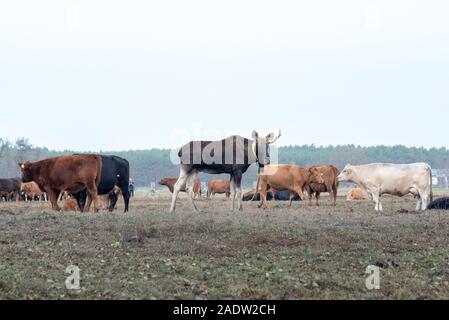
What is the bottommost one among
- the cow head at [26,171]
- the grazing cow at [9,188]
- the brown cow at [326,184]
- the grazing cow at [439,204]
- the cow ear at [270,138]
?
the grazing cow at [9,188]

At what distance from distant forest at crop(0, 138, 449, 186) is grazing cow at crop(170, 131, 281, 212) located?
90.6 meters

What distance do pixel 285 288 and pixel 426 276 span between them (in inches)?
100

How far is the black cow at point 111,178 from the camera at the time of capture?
84.9 ft

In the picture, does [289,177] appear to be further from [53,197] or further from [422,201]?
[53,197]

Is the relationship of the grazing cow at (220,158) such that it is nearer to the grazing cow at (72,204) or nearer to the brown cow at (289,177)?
the grazing cow at (72,204)

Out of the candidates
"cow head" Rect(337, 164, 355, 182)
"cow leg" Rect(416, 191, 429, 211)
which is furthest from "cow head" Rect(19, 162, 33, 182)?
"cow leg" Rect(416, 191, 429, 211)

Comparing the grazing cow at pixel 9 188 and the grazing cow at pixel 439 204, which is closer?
the grazing cow at pixel 439 204

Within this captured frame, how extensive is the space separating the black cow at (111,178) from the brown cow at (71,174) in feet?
4.66

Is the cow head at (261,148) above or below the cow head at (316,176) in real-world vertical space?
above

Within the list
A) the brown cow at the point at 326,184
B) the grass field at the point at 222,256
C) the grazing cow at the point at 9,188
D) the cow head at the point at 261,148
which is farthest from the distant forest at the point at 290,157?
the grass field at the point at 222,256

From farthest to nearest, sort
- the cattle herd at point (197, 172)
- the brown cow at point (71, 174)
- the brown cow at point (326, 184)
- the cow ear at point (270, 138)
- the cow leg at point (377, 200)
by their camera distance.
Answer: the brown cow at point (326, 184), the cow ear at point (270, 138), the cow leg at point (377, 200), the cattle herd at point (197, 172), the brown cow at point (71, 174)

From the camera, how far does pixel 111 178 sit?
1025 inches
